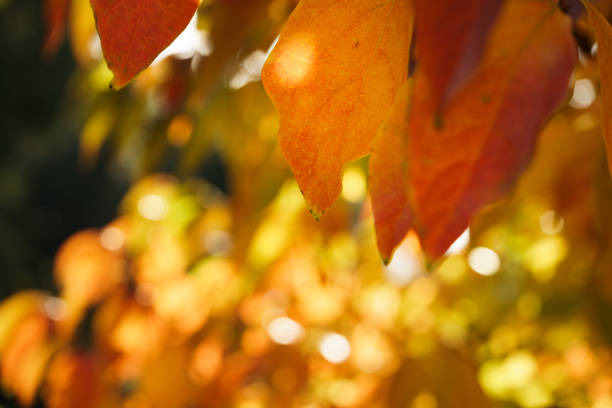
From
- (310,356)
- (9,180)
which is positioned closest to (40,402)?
(9,180)

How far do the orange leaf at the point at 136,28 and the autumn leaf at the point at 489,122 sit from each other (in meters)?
0.18

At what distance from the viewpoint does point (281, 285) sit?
1.62 m

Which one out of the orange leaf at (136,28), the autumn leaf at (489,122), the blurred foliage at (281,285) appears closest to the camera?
the orange leaf at (136,28)

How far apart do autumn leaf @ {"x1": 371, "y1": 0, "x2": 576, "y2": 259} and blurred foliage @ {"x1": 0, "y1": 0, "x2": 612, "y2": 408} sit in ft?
0.39

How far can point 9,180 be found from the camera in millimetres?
6316

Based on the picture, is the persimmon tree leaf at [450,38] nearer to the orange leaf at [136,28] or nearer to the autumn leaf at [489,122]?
the autumn leaf at [489,122]

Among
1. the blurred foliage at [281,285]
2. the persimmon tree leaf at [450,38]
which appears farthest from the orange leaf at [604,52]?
the blurred foliage at [281,285]

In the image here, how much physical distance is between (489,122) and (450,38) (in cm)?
7

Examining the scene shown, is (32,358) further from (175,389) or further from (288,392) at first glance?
(288,392)

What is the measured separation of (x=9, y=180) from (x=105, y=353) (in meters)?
5.46

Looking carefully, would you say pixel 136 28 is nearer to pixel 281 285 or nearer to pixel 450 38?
pixel 450 38

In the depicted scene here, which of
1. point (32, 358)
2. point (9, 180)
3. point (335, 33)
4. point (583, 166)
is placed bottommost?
point (9, 180)

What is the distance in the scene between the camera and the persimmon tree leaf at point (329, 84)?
0.28 meters

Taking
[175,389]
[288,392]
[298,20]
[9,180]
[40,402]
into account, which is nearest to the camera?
[298,20]
